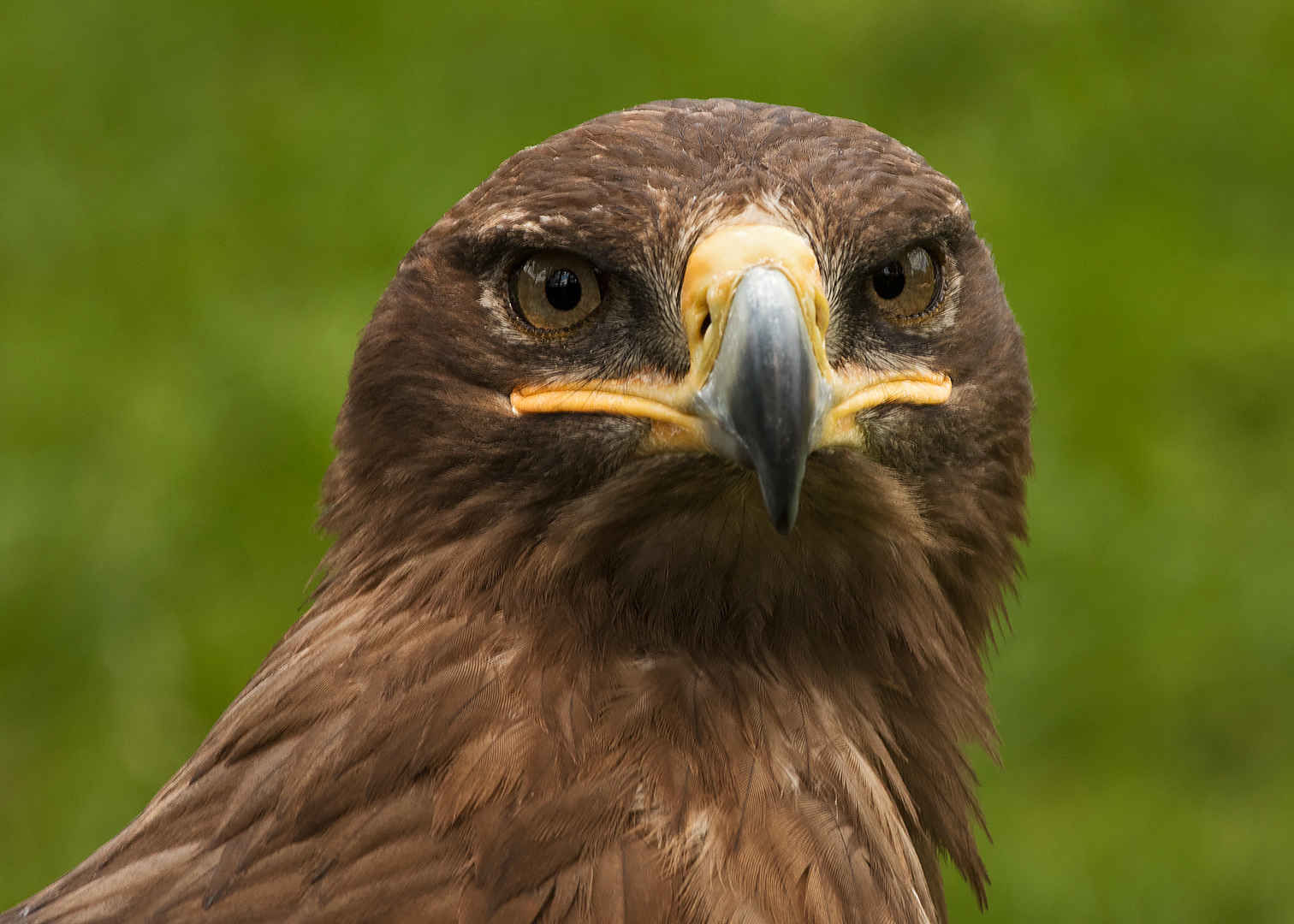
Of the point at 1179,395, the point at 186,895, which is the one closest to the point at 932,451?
the point at 186,895

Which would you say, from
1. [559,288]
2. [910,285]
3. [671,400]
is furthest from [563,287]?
[910,285]

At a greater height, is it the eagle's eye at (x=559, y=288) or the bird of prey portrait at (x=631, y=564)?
the eagle's eye at (x=559, y=288)

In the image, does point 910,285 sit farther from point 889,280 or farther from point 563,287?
point 563,287

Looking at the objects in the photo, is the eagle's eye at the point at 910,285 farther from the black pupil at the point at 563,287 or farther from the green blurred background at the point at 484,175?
the green blurred background at the point at 484,175

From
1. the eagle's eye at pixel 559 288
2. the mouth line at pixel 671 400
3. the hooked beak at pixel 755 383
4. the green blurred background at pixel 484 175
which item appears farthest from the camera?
the green blurred background at pixel 484 175

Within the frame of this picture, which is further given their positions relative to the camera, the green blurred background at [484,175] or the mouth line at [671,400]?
the green blurred background at [484,175]

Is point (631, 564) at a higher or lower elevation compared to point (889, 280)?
lower

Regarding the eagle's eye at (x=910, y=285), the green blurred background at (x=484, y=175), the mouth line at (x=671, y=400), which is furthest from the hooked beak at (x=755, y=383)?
the green blurred background at (x=484, y=175)

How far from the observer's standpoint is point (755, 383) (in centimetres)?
225

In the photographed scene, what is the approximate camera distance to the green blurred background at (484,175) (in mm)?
5176

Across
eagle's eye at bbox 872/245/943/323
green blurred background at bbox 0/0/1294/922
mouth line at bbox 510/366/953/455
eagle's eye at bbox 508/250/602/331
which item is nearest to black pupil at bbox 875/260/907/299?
eagle's eye at bbox 872/245/943/323

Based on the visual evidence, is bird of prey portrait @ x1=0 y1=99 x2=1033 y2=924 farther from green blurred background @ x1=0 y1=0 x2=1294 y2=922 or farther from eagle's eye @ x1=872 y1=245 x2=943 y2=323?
green blurred background @ x1=0 y1=0 x2=1294 y2=922

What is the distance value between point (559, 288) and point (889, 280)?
496mm

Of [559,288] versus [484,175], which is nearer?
[559,288]
